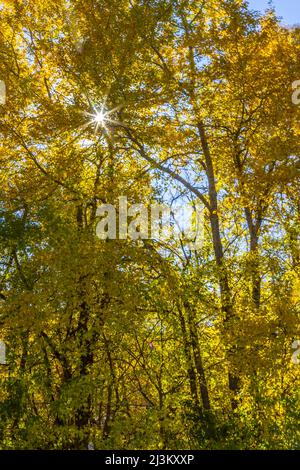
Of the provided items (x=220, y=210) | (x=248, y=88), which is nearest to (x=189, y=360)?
(x=220, y=210)

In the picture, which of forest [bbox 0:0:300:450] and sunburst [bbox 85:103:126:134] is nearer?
forest [bbox 0:0:300:450]

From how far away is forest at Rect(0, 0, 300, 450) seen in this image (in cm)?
→ 1045

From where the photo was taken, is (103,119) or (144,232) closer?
(144,232)

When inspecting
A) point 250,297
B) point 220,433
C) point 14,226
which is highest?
point 14,226

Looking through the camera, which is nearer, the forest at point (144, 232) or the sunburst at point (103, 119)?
the forest at point (144, 232)

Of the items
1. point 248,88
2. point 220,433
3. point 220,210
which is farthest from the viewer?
point 220,210

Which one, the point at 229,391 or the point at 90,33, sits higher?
the point at 90,33

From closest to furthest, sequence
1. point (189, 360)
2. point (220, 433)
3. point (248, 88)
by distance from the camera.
→ 1. point (220, 433)
2. point (189, 360)
3. point (248, 88)

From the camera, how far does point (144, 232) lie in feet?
40.7

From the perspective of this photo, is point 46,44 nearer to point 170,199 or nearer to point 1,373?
point 170,199

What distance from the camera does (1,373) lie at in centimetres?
1285

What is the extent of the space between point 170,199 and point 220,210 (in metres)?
2.06

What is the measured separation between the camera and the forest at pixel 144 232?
10453 mm

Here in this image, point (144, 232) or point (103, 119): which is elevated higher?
point (103, 119)
